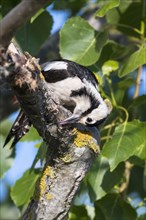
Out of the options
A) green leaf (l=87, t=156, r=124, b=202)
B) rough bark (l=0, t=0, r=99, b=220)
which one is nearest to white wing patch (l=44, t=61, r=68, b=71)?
rough bark (l=0, t=0, r=99, b=220)

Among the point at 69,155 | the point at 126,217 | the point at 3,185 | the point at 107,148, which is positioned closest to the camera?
the point at 69,155

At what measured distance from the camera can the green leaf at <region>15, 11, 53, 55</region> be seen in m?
4.23

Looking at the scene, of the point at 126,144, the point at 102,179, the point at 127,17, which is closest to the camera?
the point at 126,144

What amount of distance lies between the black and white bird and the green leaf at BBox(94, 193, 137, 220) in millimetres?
555

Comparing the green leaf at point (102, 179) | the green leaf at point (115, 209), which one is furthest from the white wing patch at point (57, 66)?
the green leaf at point (115, 209)

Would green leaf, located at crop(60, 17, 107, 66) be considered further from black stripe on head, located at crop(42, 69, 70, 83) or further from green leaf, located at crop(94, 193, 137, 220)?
green leaf, located at crop(94, 193, 137, 220)

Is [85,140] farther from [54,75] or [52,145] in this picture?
[54,75]

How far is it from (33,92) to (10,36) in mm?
464

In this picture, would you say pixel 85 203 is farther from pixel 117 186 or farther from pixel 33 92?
pixel 33 92

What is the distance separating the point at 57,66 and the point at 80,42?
1.22 feet

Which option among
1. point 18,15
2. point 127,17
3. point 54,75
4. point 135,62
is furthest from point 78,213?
point 18,15

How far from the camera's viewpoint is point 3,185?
668cm

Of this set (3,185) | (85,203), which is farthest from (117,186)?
(3,185)

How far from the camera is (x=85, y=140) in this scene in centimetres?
337
